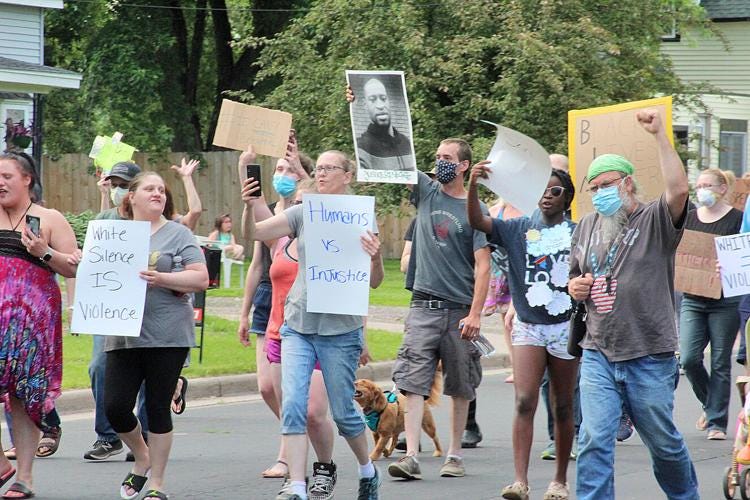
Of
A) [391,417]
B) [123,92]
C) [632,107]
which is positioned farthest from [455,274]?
[123,92]

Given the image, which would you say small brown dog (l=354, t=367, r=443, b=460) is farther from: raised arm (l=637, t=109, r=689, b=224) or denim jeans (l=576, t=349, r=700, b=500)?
raised arm (l=637, t=109, r=689, b=224)

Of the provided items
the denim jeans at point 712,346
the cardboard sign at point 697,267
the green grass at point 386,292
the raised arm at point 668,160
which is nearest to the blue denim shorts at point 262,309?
the cardboard sign at point 697,267

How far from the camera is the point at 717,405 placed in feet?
32.5

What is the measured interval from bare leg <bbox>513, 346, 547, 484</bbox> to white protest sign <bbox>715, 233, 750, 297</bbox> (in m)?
1.48

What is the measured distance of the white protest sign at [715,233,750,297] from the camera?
321 inches

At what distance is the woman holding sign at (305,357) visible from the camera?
6.83 m

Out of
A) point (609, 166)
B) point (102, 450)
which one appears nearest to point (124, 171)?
point (102, 450)

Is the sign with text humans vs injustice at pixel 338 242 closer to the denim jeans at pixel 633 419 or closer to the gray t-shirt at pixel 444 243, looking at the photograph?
the gray t-shirt at pixel 444 243

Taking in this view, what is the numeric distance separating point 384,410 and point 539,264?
1.82 metres

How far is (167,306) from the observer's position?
23.5 feet

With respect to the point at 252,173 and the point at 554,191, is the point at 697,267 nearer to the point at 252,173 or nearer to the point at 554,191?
the point at 554,191

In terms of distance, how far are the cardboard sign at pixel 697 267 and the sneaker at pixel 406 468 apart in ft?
8.92

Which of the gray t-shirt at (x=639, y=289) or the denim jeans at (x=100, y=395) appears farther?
the denim jeans at (x=100, y=395)

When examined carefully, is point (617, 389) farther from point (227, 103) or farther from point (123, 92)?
point (123, 92)
